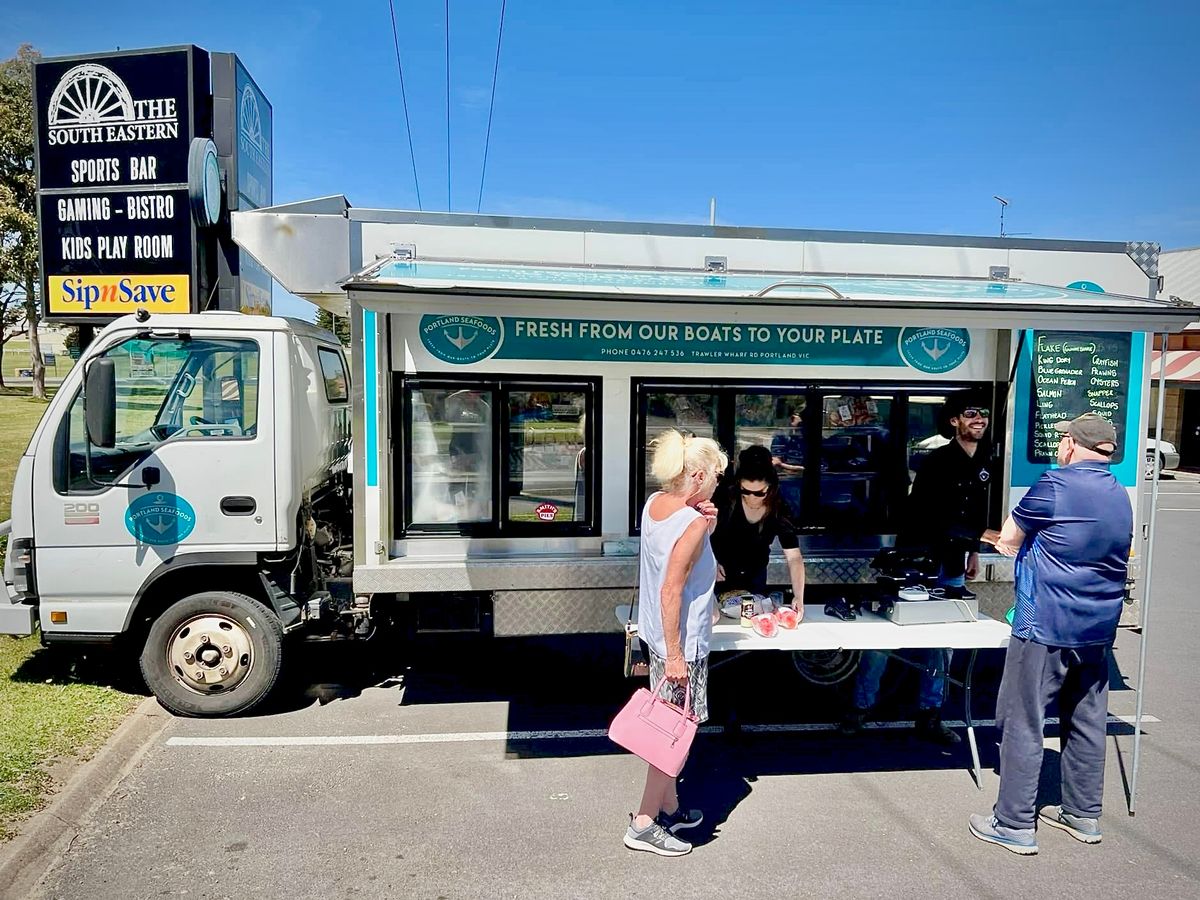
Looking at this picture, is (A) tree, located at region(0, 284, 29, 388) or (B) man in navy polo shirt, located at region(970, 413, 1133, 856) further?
(A) tree, located at region(0, 284, 29, 388)

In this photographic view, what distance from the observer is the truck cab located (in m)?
4.84

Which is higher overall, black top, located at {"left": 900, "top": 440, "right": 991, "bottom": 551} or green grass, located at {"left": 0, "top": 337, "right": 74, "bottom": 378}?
green grass, located at {"left": 0, "top": 337, "right": 74, "bottom": 378}

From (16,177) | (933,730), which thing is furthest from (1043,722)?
(16,177)

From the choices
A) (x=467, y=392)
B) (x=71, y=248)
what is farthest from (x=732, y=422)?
(x=71, y=248)

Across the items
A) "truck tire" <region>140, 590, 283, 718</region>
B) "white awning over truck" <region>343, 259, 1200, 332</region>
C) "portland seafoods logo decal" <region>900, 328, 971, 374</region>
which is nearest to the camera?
"white awning over truck" <region>343, 259, 1200, 332</region>

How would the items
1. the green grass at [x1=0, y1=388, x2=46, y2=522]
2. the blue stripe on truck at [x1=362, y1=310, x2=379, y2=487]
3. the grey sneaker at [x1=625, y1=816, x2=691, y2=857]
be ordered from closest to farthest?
the grey sneaker at [x1=625, y1=816, x2=691, y2=857]
the blue stripe on truck at [x1=362, y1=310, x2=379, y2=487]
the green grass at [x1=0, y1=388, x2=46, y2=522]

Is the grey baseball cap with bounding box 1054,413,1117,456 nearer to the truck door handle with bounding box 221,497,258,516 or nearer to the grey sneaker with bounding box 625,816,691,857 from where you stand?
the grey sneaker with bounding box 625,816,691,857

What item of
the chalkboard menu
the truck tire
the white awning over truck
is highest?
the white awning over truck

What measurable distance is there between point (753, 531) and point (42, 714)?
13.3 ft

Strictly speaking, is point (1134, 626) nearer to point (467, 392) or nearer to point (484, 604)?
point (484, 604)

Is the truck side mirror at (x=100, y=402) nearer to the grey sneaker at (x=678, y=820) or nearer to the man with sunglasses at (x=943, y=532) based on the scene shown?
the grey sneaker at (x=678, y=820)

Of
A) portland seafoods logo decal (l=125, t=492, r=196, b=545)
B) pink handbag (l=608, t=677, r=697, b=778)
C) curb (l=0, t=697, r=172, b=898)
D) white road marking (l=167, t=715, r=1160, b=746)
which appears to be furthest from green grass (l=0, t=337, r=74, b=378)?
pink handbag (l=608, t=677, r=697, b=778)

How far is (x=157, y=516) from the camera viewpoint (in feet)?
15.9

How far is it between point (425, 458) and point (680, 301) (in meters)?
1.84
